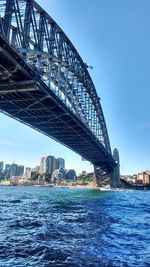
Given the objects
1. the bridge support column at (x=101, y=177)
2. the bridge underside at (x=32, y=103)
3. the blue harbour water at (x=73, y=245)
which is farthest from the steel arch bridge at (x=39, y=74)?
the bridge support column at (x=101, y=177)

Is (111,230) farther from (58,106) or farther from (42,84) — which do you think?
(58,106)

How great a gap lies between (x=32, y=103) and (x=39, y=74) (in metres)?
9.82

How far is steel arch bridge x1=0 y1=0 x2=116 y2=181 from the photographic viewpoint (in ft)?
98.2

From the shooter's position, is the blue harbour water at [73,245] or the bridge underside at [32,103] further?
the bridge underside at [32,103]

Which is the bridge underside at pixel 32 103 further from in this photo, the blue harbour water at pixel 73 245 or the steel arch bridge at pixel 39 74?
the blue harbour water at pixel 73 245

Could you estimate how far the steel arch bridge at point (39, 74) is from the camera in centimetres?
2994

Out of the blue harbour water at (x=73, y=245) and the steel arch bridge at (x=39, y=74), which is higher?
the steel arch bridge at (x=39, y=74)

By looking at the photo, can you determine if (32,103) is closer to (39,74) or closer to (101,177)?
(39,74)

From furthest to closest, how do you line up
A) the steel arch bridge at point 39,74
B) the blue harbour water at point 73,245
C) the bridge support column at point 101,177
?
the bridge support column at point 101,177, the steel arch bridge at point 39,74, the blue harbour water at point 73,245

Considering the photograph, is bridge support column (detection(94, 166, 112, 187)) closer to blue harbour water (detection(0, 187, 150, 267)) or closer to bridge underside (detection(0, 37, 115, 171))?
bridge underside (detection(0, 37, 115, 171))

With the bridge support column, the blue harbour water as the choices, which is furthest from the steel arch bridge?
Answer: the bridge support column

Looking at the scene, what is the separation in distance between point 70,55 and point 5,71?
86.9ft

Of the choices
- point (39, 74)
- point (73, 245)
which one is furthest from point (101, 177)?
point (73, 245)

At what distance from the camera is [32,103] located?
4341cm
